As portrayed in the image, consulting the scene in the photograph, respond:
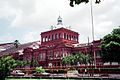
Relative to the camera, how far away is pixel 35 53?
8538 cm

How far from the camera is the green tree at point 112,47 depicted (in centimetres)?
4842

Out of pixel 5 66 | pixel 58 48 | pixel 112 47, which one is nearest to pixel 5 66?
pixel 5 66

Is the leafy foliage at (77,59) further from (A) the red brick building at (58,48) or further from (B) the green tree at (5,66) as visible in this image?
(B) the green tree at (5,66)

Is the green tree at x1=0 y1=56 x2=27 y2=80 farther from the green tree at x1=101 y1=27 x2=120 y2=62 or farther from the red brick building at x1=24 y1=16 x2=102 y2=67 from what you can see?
the red brick building at x1=24 y1=16 x2=102 y2=67

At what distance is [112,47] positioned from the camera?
49281 millimetres

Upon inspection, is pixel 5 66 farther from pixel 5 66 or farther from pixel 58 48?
pixel 58 48

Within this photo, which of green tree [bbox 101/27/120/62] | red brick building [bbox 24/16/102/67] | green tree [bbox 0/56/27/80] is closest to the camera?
green tree [bbox 0/56/27/80]

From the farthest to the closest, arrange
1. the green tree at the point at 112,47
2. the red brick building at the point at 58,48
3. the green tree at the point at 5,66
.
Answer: the red brick building at the point at 58,48 < the green tree at the point at 112,47 < the green tree at the point at 5,66

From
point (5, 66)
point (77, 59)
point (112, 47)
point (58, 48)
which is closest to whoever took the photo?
point (5, 66)

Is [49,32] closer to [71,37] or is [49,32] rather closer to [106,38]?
[71,37]

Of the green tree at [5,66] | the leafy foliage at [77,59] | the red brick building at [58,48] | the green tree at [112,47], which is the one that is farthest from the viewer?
the red brick building at [58,48]

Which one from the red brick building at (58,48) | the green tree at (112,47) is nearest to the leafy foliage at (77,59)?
the red brick building at (58,48)

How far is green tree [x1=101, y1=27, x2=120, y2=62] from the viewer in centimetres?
4842

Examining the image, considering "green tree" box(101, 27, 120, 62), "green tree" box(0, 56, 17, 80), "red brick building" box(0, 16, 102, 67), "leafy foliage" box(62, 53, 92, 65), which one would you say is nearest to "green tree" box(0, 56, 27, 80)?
"green tree" box(0, 56, 17, 80)
